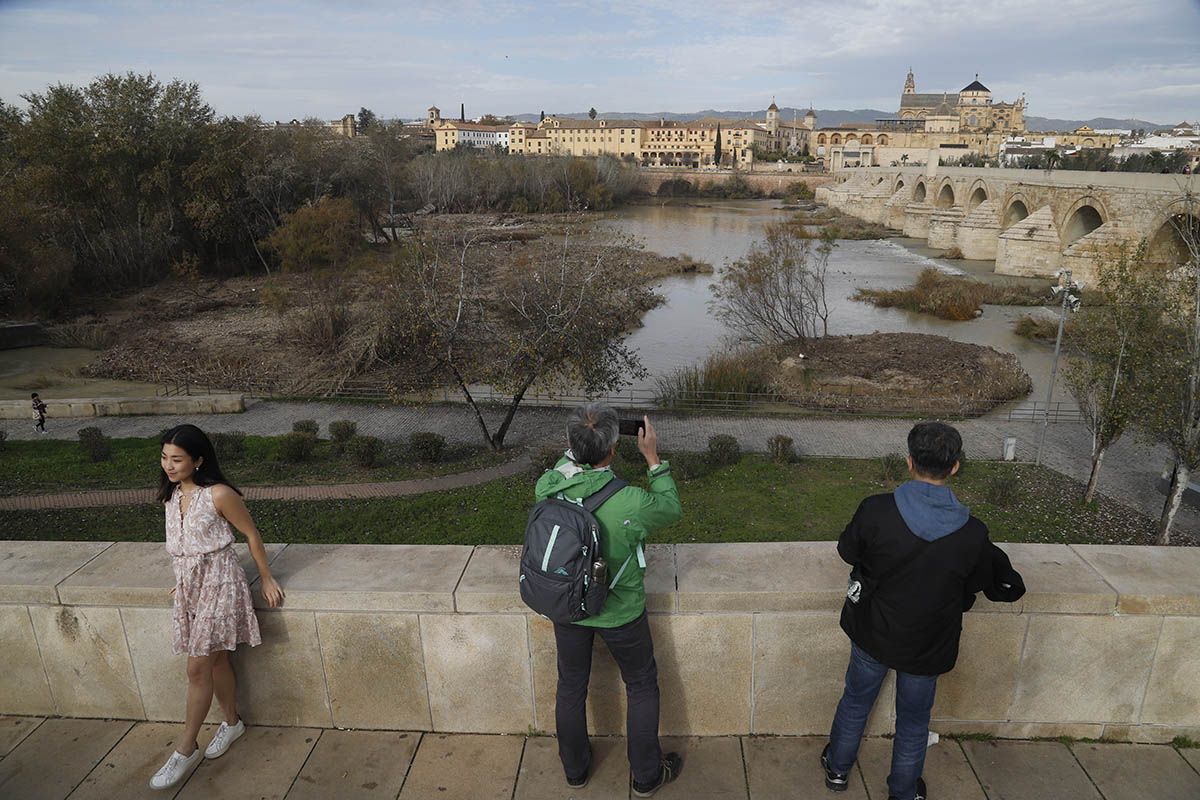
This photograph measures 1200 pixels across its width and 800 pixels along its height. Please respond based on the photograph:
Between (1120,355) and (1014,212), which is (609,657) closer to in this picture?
(1120,355)

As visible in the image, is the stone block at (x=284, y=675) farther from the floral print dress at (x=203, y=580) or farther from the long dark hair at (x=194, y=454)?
the long dark hair at (x=194, y=454)

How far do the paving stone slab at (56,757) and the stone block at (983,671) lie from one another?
3259mm

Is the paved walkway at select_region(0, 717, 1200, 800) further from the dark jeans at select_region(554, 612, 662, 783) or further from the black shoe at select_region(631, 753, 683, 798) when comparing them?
the dark jeans at select_region(554, 612, 662, 783)

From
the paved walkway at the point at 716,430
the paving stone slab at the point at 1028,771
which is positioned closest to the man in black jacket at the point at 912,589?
the paving stone slab at the point at 1028,771

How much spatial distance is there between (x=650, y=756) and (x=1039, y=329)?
27058 mm

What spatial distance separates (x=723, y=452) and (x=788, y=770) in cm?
1002

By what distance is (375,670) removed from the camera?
123 inches

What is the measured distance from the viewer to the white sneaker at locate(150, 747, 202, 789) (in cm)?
288

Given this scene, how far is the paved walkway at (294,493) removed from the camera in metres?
10.4

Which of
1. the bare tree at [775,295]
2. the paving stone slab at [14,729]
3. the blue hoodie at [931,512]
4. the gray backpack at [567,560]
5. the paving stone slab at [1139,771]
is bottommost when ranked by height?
the bare tree at [775,295]

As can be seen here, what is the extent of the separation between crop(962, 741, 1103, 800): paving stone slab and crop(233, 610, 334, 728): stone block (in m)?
2.53

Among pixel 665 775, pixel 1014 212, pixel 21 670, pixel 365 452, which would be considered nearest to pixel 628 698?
pixel 665 775

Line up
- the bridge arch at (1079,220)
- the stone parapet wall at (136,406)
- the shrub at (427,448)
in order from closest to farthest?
the shrub at (427,448) < the stone parapet wall at (136,406) < the bridge arch at (1079,220)

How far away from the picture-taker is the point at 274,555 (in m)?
3.42
